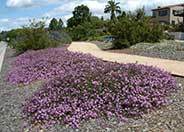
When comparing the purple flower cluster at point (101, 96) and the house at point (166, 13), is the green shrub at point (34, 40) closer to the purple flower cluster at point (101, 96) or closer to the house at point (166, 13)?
the purple flower cluster at point (101, 96)

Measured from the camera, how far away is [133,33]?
31625mm

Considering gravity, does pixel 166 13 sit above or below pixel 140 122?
below

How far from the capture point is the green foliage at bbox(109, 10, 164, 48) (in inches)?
1224

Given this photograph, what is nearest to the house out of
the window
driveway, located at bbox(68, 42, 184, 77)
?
the window

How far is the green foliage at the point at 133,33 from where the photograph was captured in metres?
31.1

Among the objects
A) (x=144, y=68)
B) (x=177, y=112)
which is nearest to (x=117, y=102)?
(x=177, y=112)

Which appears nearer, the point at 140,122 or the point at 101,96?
the point at 140,122

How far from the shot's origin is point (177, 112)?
8.64 meters

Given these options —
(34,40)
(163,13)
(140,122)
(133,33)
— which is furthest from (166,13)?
(140,122)

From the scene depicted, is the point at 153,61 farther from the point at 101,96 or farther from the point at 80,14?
the point at 80,14

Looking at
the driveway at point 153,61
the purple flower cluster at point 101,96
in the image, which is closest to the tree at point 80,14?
the driveway at point 153,61

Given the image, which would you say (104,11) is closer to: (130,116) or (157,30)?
(157,30)

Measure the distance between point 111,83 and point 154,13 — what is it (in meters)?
104

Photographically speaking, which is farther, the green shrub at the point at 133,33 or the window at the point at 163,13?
the window at the point at 163,13
